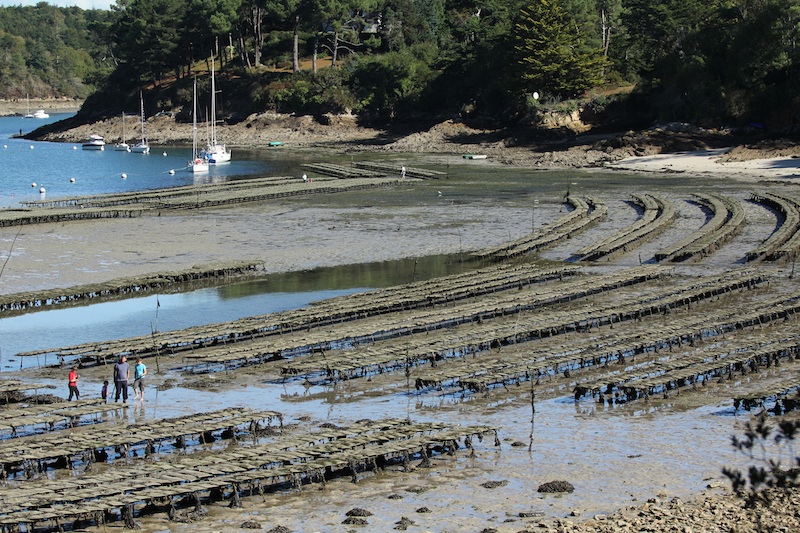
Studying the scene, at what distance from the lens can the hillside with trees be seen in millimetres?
110938

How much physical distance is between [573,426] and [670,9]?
106m

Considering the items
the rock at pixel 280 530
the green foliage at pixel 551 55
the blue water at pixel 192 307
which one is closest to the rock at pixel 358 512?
the rock at pixel 280 530

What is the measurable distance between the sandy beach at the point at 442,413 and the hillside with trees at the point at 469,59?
140ft

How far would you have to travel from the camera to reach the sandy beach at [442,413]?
77.3ft

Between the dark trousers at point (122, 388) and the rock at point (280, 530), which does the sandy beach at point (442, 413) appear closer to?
the rock at point (280, 530)

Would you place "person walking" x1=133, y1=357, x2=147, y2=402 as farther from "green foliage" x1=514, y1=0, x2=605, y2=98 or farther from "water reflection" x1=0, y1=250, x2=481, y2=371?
"green foliage" x1=514, y1=0, x2=605, y2=98

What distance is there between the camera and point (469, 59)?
470 feet

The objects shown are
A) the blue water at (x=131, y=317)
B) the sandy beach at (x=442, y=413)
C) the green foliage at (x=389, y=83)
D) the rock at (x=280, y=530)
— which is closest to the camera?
the rock at (x=280, y=530)

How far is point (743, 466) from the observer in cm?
2664

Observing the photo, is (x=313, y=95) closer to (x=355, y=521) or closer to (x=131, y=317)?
(x=131, y=317)

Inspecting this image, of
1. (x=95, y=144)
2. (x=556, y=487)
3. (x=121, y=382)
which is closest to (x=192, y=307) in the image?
(x=121, y=382)

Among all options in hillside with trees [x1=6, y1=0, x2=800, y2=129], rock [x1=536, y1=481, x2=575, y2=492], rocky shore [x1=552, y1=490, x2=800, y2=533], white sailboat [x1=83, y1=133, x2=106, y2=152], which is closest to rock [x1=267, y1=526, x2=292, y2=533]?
rocky shore [x1=552, y1=490, x2=800, y2=533]

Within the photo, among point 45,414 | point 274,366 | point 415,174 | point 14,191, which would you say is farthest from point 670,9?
point 45,414

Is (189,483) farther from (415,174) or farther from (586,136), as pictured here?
→ (586,136)
